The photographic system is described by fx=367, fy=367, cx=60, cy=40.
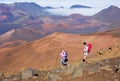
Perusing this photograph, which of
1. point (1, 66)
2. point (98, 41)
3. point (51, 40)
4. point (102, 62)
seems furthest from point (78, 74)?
point (51, 40)

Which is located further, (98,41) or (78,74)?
(98,41)

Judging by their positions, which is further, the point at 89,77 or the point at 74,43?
the point at 74,43

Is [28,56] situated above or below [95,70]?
below

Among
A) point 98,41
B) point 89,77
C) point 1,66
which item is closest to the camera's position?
point 89,77

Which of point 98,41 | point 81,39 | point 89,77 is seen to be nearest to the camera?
point 89,77

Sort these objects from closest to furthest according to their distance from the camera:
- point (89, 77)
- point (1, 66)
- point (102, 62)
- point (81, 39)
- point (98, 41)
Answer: point (89, 77), point (102, 62), point (1, 66), point (98, 41), point (81, 39)

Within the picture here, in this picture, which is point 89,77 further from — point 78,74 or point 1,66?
point 1,66

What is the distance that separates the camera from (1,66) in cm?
11938

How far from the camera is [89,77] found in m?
32.4

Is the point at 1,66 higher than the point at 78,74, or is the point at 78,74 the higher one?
the point at 78,74

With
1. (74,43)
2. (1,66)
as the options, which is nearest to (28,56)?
(1,66)

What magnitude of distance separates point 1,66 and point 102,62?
87.1m

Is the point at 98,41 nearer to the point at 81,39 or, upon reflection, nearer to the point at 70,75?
the point at 81,39

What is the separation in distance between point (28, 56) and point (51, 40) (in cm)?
1818
